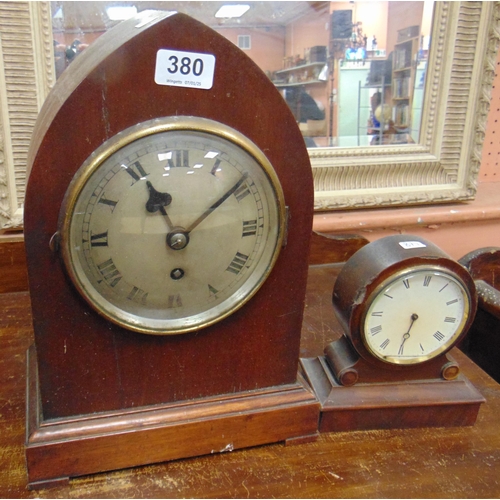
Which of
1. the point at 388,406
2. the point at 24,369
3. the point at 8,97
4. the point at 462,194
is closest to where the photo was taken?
the point at 388,406

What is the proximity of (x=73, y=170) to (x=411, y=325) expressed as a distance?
0.53 meters

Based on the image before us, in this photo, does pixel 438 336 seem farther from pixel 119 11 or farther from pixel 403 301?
pixel 119 11

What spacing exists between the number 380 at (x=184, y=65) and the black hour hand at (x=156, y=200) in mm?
135

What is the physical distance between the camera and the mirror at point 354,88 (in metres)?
1.10

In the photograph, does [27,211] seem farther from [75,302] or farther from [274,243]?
[274,243]

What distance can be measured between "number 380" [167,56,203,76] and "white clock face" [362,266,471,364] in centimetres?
39

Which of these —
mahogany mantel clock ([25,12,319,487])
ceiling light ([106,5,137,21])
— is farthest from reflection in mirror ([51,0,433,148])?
mahogany mantel clock ([25,12,319,487])

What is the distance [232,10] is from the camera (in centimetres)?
119

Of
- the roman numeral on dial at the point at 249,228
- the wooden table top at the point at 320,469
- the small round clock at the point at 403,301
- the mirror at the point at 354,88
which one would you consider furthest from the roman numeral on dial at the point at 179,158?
the mirror at the point at 354,88

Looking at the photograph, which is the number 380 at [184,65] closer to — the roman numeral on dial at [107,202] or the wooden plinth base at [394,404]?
the roman numeral on dial at [107,202]

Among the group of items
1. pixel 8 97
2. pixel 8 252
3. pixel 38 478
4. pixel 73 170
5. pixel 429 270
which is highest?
pixel 8 97

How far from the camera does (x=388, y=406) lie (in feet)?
2.45

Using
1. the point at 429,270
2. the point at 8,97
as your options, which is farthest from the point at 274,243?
the point at 8,97

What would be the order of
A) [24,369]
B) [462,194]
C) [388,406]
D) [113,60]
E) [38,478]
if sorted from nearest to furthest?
1. [113,60]
2. [38,478]
3. [388,406]
4. [24,369]
5. [462,194]
